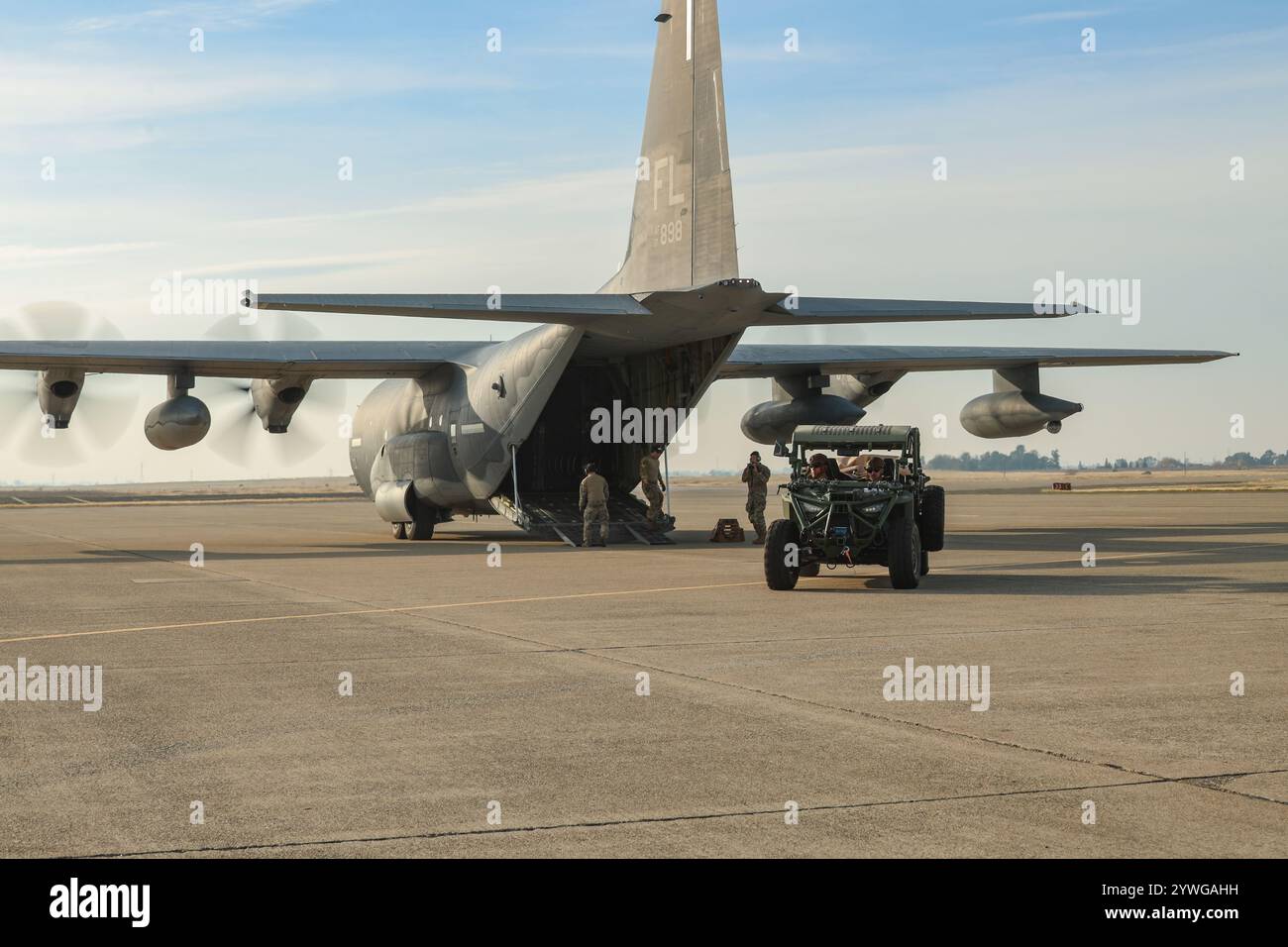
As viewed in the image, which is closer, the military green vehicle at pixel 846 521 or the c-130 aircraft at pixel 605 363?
the military green vehicle at pixel 846 521

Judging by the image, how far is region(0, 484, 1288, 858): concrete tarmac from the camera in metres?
6.20

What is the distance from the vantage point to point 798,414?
34.8m

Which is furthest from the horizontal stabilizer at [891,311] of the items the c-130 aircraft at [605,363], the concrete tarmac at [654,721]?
the concrete tarmac at [654,721]

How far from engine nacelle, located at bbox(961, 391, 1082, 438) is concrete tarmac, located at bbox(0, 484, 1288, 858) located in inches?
578

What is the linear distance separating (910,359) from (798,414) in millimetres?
3270

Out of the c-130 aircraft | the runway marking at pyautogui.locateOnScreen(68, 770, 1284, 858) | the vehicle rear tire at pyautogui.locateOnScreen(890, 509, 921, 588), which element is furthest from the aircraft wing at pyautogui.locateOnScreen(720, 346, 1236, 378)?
the runway marking at pyautogui.locateOnScreen(68, 770, 1284, 858)

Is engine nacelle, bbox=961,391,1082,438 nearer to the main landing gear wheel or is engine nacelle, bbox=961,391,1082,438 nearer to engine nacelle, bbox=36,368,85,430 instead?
the main landing gear wheel

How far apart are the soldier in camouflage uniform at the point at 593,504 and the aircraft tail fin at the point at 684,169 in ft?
13.3

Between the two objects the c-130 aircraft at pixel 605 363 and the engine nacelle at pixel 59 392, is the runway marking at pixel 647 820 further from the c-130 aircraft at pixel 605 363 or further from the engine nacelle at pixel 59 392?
the engine nacelle at pixel 59 392

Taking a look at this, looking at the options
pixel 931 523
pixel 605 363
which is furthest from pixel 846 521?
pixel 605 363

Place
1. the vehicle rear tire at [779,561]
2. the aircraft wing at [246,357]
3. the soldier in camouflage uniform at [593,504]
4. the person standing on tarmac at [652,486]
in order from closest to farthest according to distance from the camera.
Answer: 1. the vehicle rear tire at [779,561]
2. the soldier in camouflage uniform at [593,504]
3. the person standing on tarmac at [652,486]
4. the aircraft wing at [246,357]

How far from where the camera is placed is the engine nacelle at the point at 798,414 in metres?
34.8

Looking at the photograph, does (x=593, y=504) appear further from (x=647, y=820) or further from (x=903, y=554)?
(x=647, y=820)
